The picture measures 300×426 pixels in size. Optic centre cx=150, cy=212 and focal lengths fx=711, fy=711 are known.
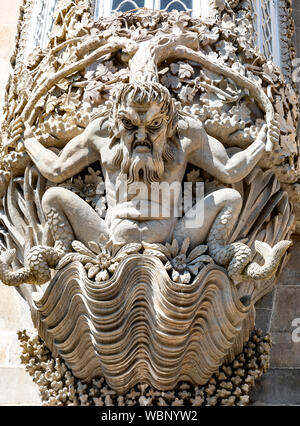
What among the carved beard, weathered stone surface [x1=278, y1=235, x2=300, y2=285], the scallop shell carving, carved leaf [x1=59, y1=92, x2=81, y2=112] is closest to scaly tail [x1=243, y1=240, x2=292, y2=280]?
the scallop shell carving

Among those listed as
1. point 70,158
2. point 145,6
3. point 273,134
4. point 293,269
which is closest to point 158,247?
point 70,158

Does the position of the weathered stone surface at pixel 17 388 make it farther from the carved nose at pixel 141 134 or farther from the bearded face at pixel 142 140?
the carved nose at pixel 141 134

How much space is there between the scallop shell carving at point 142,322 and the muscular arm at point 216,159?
2.54ft

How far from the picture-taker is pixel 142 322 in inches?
186

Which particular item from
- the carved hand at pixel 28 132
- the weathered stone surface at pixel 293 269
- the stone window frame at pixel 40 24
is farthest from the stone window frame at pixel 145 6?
the weathered stone surface at pixel 293 269

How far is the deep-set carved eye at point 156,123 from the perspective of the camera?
4930 millimetres

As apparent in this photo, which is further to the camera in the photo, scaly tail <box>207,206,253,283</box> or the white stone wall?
the white stone wall

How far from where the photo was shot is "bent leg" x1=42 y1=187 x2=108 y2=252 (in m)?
5.02

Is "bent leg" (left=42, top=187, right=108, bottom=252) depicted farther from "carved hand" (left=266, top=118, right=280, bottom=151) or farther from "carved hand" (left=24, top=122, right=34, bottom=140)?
"carved hand" (left=266, top=118, right=280, bottom=151)

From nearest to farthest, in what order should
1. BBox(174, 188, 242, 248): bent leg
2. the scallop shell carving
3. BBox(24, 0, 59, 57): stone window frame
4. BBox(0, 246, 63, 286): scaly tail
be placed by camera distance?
1. the scallop shell carving
2. BBox(0, 246, 63, 286): scaly tail
3. BBox(174, 188, 242, 248): bent leg
4. BBox(24, 0, 59, 57): stone window frame

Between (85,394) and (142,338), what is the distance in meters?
0.64

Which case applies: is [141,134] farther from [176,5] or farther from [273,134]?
[176,5]

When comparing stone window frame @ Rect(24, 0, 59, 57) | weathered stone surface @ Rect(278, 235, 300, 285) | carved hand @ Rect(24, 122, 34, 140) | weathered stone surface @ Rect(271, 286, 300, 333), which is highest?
stone window frame @ Rect(24, 0, 59, 57)

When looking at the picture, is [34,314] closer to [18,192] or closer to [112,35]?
[18,192]
